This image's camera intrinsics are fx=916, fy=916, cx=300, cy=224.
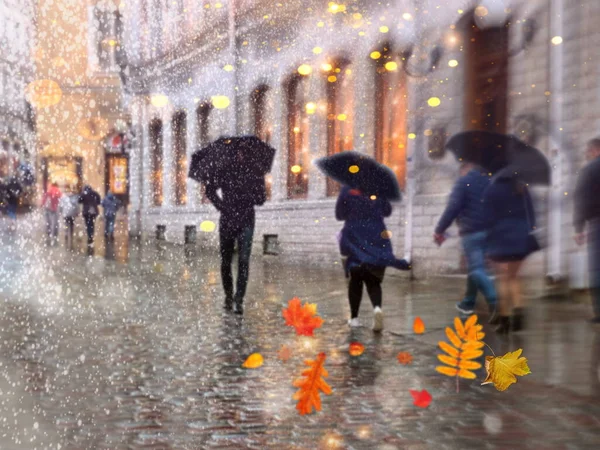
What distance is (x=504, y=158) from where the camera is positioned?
9570 millimetres

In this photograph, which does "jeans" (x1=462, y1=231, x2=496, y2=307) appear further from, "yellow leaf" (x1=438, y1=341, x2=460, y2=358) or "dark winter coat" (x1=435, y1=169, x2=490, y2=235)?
"yellow leaf" (x1=438, y1=341, x2=460, y2=358)

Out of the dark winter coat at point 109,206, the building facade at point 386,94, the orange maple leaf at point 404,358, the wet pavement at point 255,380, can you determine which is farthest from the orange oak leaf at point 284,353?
the dark winter coat at point 109,206

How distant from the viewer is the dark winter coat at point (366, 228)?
8.02 metres

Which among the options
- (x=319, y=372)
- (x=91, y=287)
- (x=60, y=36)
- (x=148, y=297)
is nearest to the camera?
(x=319, y=372)

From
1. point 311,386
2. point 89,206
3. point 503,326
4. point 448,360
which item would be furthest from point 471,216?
point 89,206

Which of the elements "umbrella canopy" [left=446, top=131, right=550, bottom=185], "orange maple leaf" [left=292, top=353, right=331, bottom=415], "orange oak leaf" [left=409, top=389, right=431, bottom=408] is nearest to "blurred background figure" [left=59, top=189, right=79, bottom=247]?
"umbrella canopy" [left=446, top=131, right=550, bottom=185]

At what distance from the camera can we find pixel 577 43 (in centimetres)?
1102

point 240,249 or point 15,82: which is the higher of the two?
point 15,82

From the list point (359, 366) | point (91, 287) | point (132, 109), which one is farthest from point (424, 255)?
point (132, 109)

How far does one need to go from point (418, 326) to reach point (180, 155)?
62.7 ft

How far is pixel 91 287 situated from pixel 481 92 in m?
6.13

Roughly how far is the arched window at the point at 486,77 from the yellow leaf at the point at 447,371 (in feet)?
22.4

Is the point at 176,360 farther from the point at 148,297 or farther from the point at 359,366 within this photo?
the point at 148,297

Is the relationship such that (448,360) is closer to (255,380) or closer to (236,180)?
(255,380)
